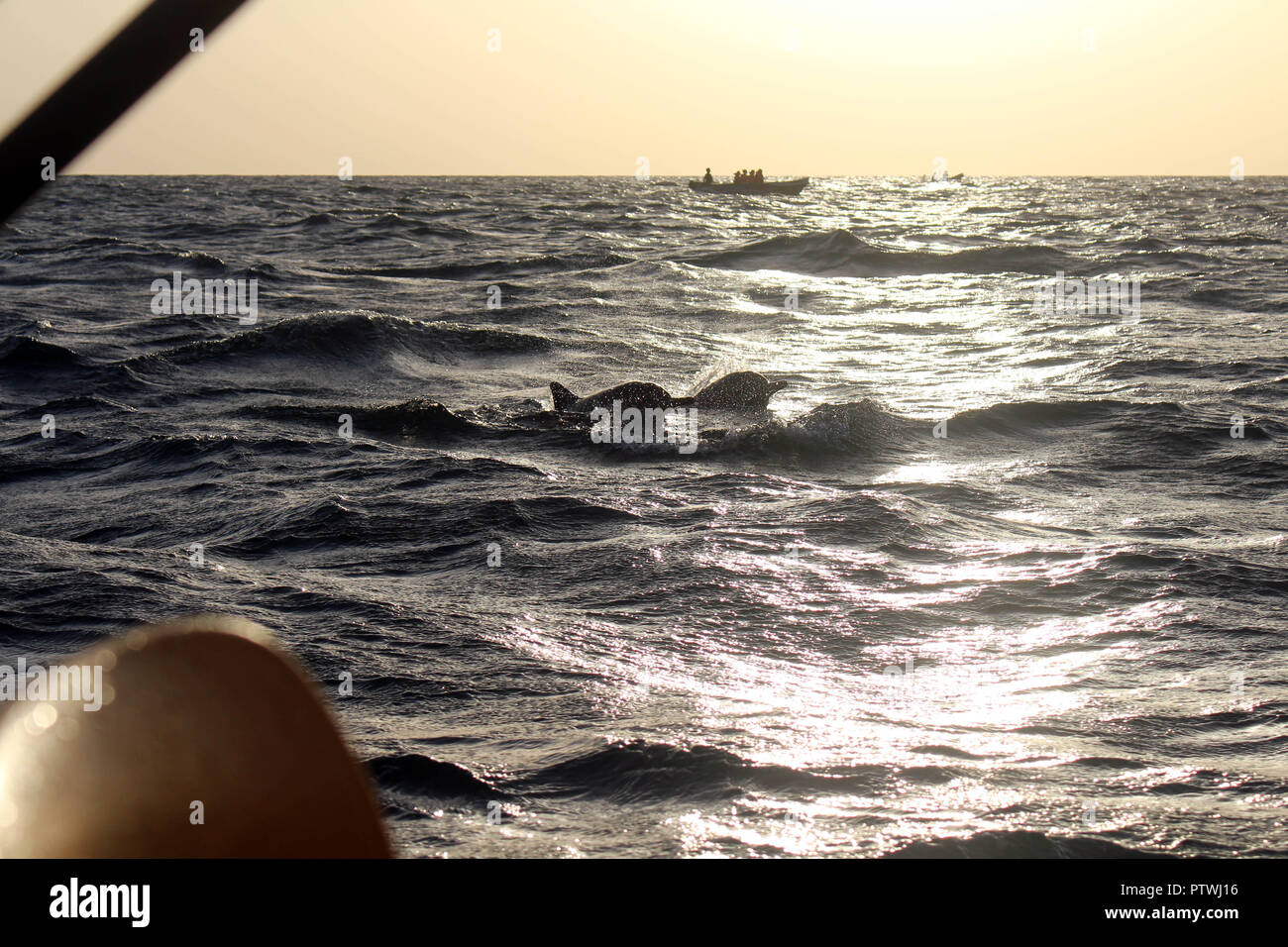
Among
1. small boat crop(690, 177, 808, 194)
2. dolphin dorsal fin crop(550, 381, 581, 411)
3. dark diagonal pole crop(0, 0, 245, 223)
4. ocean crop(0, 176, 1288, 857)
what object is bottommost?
ocean crop(0, 176, 1288, 857)

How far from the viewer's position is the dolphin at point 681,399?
11.7m

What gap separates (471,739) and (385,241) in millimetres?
30694

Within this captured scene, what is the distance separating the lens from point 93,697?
1.16 meters

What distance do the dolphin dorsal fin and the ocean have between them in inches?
11.5

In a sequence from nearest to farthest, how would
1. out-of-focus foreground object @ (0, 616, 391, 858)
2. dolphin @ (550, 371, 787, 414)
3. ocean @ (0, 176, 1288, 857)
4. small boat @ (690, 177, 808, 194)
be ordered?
out-of-focus foreground object @ (0, 616, 391, 858) → ocean @ (0, 176, 1288, 857) → dolphin @ (550, 371, 787, 414) → small boat @ (690, 177, 808, 194)

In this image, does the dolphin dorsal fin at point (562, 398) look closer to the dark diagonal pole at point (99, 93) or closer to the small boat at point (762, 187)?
the dark diagonal pole at point (99, 93)

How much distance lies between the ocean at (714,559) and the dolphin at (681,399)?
1.21ft

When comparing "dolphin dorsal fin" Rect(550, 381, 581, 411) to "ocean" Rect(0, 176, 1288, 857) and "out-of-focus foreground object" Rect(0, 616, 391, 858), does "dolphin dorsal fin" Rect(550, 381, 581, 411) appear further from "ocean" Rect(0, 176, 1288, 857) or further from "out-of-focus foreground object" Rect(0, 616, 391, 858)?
"out-of-focus foreground object" Rect(0, 616, 391, 858)

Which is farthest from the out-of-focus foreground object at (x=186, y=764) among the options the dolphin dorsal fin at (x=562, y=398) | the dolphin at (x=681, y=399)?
the dolphin dorsal fin at (x=562, y=398)

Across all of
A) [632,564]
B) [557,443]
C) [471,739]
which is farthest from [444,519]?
[471,739]

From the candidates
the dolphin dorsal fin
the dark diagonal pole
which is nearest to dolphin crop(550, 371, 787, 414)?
the dolphin dorsal fin

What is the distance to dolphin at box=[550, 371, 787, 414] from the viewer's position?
1169cm

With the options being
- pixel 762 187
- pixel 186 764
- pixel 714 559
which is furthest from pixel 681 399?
pixel 762 187
